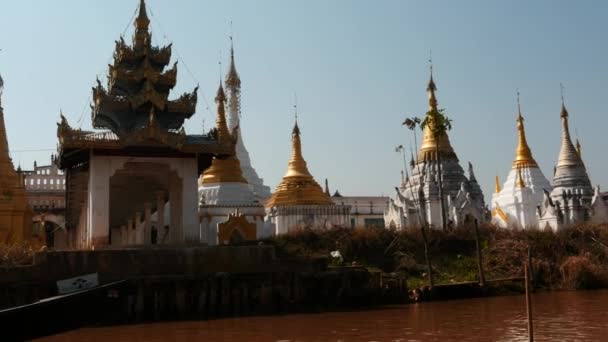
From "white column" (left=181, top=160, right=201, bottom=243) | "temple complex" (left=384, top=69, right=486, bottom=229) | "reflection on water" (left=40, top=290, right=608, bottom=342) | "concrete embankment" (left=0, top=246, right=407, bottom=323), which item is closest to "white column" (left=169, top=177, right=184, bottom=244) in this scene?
"white column" (left=181, top=160, right=201, bottom=243)

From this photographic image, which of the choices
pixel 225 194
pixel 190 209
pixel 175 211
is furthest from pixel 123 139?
pixel 225 194

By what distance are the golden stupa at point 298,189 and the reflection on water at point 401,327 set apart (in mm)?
19058

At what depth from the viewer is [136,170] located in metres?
25.6

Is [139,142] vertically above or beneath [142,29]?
beneath

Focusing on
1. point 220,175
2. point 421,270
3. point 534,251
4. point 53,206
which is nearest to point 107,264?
point 421,270

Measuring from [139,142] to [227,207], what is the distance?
1623 cm

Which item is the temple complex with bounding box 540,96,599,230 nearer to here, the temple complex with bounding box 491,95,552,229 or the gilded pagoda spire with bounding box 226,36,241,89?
the temple complex with bounding box 491,95,552,229

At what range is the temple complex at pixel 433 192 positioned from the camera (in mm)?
42438

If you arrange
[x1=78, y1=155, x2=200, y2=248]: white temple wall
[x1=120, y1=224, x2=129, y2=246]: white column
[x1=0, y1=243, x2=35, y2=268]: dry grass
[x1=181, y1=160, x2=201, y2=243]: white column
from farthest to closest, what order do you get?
[x1=120, y1=224, x2=129, y2=246]: white column
[x1=181, y1=160, x2=201, y2=243]: white column
[x1=78, y1=155, x2=200, y2=248]: white temple wall
[x1=0, y1=243, x2=35, y2=268]: dry grass

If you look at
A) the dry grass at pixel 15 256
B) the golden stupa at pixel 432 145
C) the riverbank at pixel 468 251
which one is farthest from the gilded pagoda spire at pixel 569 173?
the dry grass at pixel 15 256

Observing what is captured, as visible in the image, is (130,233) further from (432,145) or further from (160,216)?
(432,145)

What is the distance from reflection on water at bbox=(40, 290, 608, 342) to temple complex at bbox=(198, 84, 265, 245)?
13122mm

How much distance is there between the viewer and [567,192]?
43.1 metres

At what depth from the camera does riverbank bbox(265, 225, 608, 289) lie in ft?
89.2
